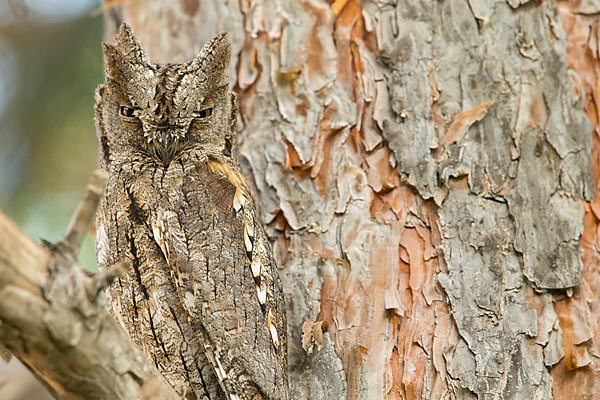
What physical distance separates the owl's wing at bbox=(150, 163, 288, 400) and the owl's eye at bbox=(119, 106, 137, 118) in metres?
0.33

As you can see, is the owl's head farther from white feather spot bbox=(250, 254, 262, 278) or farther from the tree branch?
the tree branch

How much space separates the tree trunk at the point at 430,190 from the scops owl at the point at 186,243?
10.6 inches

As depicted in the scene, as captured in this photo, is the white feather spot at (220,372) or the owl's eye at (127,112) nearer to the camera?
the white feather spot at (220,372)

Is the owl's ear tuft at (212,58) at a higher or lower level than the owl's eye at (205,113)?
higher

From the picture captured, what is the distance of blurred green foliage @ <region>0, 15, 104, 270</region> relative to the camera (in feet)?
12.9

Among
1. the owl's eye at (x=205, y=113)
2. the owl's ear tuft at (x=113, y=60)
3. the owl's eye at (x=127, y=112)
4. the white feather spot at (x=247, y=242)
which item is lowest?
the white feather spot at (x=247, y=242)

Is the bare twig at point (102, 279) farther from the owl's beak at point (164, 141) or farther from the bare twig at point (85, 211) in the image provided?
the owl's beak at point (164, 141)

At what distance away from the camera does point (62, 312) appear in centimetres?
110

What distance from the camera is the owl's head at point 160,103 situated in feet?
6.73

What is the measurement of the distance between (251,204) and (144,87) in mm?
608

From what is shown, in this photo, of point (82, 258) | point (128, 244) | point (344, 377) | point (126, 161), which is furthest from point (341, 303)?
point (82, 258)

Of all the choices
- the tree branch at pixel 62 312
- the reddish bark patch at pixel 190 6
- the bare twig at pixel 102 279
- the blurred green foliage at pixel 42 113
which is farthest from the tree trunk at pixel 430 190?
the blurred green foliage at pixel 42 113

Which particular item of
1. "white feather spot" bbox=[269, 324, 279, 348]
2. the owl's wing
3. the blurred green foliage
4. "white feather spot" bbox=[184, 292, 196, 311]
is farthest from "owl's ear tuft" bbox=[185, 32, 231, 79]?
the blurred green foliage

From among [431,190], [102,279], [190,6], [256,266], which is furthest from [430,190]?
[190,6]
